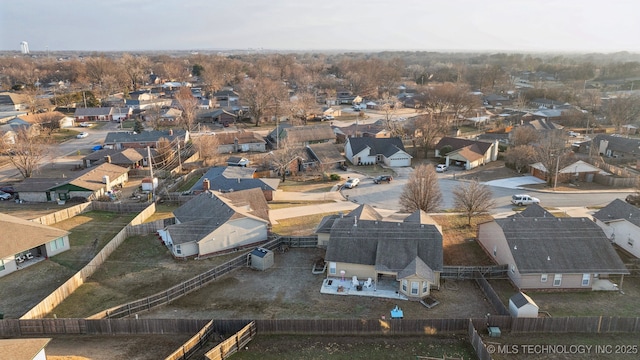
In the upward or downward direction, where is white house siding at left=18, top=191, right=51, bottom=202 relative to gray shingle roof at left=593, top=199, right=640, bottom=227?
downward

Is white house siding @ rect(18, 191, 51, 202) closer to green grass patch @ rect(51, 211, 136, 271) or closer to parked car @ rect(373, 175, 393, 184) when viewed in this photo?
green grass patch @ rect(51, 211, 136, 271)

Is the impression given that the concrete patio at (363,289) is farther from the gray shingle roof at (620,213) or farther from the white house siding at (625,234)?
the gray shingle roof at (620,213)

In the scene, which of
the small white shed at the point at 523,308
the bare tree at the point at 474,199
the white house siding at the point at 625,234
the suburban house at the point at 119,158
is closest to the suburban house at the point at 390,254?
the small white shed at the point at 523,308

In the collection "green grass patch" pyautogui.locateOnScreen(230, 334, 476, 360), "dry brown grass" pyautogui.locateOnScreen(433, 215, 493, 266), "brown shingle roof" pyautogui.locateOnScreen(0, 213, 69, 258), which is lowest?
"green grass patch" pyautogui.locateOnScreen(230, 334, 476, 360)

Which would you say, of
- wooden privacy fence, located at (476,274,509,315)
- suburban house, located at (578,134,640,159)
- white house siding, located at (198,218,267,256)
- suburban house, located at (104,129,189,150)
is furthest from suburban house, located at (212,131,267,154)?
suburban house, located at (578,134,640,159)

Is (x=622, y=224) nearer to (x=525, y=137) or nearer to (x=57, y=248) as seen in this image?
(x=525, y=137)

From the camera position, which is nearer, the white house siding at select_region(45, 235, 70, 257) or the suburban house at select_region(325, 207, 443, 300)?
the suburban house at select_region(325, 207, 443, 300)

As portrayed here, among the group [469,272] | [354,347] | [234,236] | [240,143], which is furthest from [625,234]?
[240,143]

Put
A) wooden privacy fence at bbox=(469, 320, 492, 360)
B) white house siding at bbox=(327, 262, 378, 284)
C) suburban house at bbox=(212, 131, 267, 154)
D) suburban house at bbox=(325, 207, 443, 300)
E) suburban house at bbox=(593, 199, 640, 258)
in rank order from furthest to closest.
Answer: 1. suburban house at bbox=(212, 131, 267, 154)
2. suburban house at bbox=(593, 199, 640, 258)
3. white house siding at bbox=(327, 262, 378, 284)
4. suburban house at bbox=(325, 207, 443, 300)
5. wooden privacy fence at bbox=(469, 320, 492, 360)

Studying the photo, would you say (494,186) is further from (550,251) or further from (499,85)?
(499,85)
